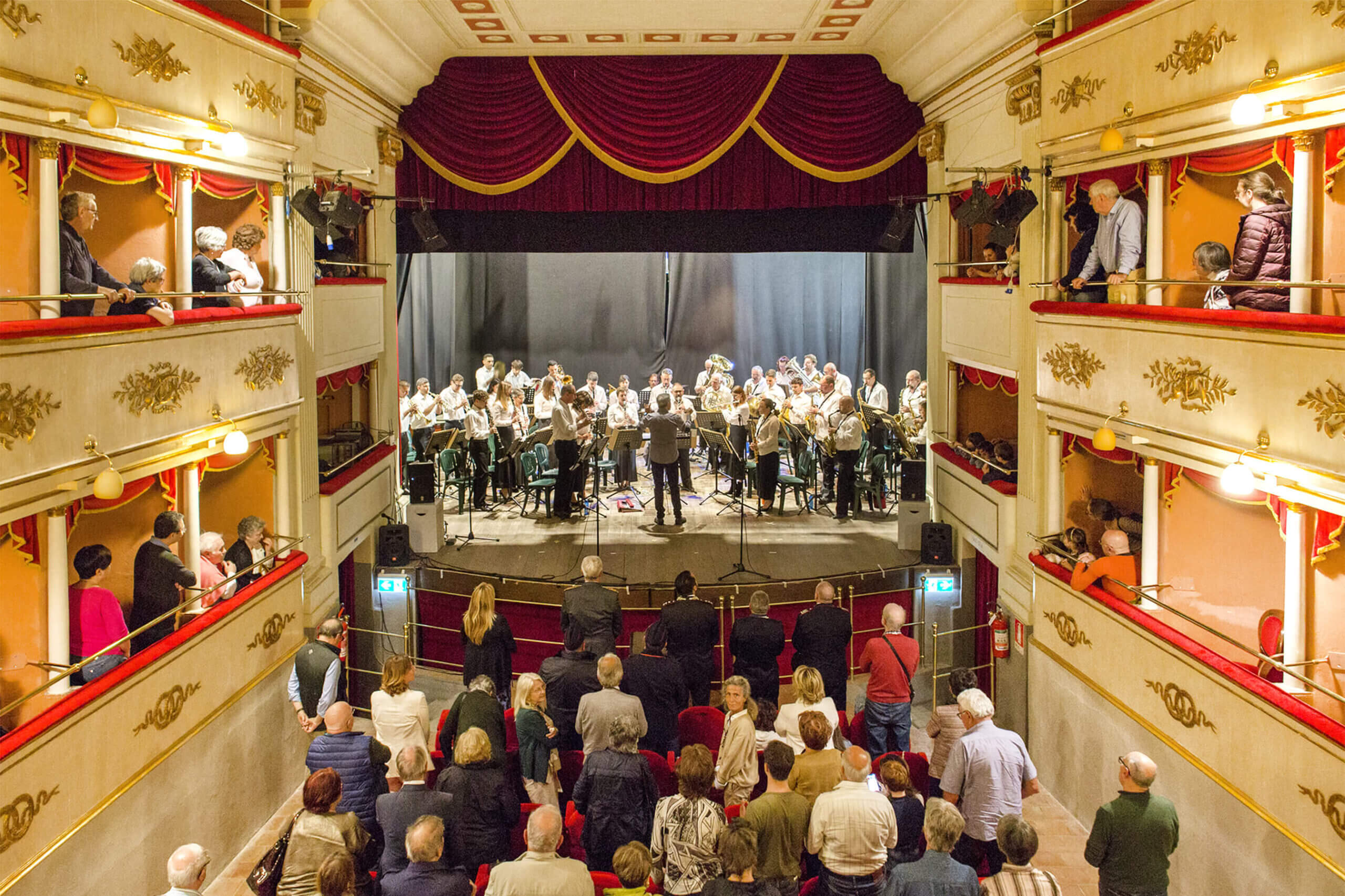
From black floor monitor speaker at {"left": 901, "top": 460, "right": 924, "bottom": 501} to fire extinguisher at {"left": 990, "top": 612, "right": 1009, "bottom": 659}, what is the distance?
8.36 feet

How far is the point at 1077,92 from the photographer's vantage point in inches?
294

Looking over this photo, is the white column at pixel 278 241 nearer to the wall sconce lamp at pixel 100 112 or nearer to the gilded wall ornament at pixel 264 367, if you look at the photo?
the gilded wall ornament at pixel 264 367

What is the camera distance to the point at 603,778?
513 cm

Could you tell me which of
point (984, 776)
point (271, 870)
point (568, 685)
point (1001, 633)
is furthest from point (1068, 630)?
point (271, 870)

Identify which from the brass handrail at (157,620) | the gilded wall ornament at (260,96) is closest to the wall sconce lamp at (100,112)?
the gilded wall ornament at (260,96)

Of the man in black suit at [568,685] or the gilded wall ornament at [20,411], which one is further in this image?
the man in black suit at [568,685]

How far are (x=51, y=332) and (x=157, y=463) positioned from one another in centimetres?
123

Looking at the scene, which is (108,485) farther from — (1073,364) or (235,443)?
(1073,364)

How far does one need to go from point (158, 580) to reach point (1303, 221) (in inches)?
250

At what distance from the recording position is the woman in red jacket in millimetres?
5598

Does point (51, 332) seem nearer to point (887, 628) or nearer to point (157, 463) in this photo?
point (157, 463)

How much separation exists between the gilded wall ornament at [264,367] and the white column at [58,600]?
1969 millimetres

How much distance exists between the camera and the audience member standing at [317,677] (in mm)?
6699

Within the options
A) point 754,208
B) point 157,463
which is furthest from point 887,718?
point 754,208
